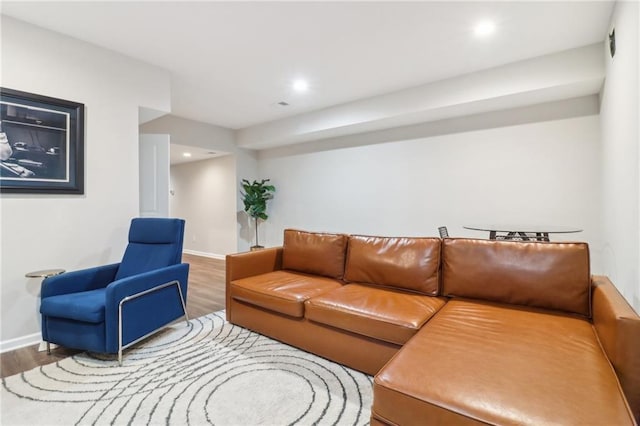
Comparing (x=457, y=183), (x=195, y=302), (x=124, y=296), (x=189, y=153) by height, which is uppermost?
(x=189, y=153)

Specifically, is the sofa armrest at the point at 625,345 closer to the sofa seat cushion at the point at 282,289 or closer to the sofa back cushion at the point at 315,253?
the sofa seat cushion at the point at 282,289

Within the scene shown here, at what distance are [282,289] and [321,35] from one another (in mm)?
2289

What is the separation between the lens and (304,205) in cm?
558

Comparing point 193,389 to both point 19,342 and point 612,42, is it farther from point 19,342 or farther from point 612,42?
point 612,42

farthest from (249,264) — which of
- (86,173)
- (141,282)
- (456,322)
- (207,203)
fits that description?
(207,203)

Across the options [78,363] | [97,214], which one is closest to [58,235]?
[97,214]

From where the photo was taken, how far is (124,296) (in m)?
2.08

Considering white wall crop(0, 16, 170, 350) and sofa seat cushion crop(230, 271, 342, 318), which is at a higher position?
white wall crop(0, 16, 170, 350)

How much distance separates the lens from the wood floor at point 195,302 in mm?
2152

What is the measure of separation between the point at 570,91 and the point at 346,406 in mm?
3681

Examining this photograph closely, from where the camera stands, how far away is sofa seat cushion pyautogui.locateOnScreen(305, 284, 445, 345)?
5.73ft

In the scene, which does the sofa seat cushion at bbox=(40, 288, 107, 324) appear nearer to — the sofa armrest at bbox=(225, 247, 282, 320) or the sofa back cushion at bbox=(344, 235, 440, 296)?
the sofa armrest at bbox=(225, 247, 282, 320)

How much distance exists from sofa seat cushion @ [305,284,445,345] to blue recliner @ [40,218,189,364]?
127 centimetres

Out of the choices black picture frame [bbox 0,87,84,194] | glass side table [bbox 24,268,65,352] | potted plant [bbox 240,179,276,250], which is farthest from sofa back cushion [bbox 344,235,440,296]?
potted plant [bbox 240,179,276,250]
